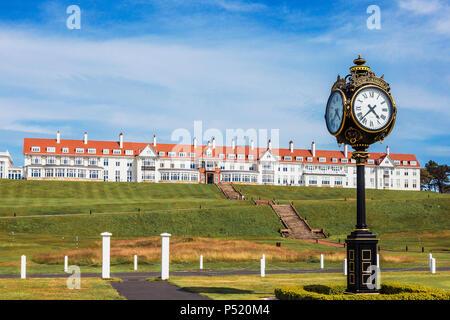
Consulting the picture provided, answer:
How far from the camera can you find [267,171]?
147 m

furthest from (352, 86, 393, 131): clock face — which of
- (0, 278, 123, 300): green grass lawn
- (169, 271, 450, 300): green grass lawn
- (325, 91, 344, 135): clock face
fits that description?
(0, 278, 123, 300): green grass lawn

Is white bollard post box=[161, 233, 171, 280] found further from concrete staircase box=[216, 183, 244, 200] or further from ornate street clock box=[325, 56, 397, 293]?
concrete staircase box=[216, 183, 244, 200]

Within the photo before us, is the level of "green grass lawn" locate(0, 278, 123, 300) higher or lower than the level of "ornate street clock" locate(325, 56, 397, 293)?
lower

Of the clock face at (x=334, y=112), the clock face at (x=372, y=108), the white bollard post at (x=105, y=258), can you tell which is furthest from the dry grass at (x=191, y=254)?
the clock face at (x=372, y=108)

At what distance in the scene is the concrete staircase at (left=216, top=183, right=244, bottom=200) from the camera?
104 metres

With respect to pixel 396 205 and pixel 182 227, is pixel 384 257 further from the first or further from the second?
pixel 396 205

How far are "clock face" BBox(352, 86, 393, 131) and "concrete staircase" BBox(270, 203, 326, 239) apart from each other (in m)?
51.7

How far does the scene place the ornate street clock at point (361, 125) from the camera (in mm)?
17281

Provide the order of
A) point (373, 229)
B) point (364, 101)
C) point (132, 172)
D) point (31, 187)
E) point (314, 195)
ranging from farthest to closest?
point (132, 172)
point (314, 195)
point (31, 187)
point (373, 229)
point (364, 101)

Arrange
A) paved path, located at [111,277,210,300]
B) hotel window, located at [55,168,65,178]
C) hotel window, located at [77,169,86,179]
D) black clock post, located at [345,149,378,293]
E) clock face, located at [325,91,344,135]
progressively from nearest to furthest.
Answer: black clock post, located at [345,149,378,293]
clock face, located at [325,91,344,135]
paved path, located at [111,277,210,300]
hotel window, located at [55,168,65,178]
hotel window, located at [77,169,86,179]

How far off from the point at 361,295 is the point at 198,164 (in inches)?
4997

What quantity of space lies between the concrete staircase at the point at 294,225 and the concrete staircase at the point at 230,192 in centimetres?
2052
